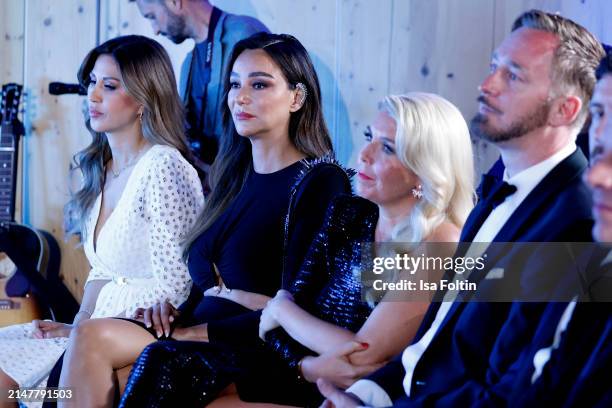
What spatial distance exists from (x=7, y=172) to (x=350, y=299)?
8.95 feet

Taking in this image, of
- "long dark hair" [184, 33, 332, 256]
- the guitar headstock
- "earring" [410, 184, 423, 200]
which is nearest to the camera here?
"earring" [410, 184, 423, 200]

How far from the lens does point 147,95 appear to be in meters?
3.62

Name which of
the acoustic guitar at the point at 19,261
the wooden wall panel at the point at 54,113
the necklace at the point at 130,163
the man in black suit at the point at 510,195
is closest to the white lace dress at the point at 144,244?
the necklace at the point at 130,163

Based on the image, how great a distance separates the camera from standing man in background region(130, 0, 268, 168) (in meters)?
4.16

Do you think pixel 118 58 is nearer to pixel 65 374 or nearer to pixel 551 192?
pixel 65 374

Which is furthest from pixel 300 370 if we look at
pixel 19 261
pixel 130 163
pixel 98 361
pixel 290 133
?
pixel 19 261

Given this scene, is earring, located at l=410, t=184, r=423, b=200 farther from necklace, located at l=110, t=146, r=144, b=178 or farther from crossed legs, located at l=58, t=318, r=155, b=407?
necklace, located at l=110, t=146, r=144, b=178

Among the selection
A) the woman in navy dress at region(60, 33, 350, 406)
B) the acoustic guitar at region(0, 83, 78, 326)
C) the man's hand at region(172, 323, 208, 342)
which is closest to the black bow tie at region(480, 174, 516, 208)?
the woman in navy dress at region(60, 33, 350, 406)

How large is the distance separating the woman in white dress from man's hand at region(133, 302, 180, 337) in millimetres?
304

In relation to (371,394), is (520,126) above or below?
above

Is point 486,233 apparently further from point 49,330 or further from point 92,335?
point 49,330

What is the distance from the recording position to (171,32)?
443cm

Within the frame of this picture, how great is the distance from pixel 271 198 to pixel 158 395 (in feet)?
2.80

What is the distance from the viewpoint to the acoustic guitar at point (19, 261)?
4652 millimetres
